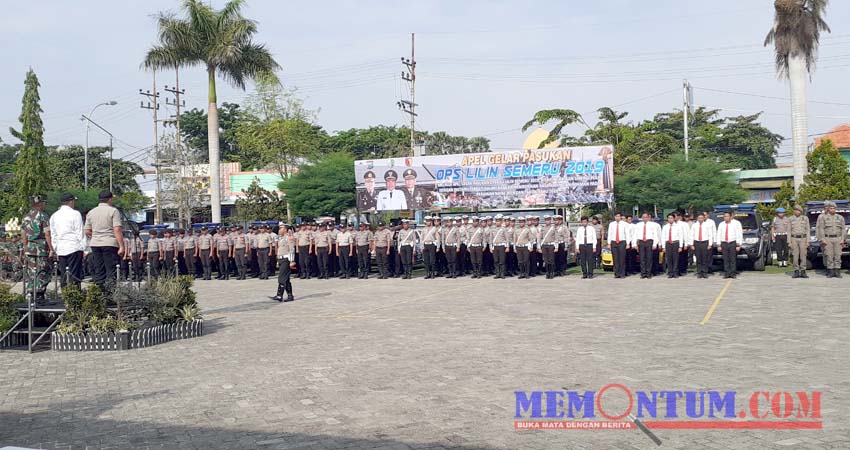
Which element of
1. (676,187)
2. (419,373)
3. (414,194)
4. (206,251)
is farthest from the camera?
(676,187)

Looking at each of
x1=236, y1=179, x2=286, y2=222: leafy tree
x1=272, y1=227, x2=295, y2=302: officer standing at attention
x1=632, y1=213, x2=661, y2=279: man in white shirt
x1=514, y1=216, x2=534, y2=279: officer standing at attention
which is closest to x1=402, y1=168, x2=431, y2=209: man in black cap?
x1=514, y1=216, x2=534, y2=279: officer standing at attention

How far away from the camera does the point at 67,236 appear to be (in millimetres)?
11242

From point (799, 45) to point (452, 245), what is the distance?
631 inches

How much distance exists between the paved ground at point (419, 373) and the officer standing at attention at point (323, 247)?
872cm

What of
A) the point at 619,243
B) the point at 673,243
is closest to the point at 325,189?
the point at 619,243

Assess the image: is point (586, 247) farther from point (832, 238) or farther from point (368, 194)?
point (368, 194)

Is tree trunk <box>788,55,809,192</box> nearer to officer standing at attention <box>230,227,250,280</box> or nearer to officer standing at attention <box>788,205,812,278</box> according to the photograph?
officer standing at attention <box>788,205,812,278</box>

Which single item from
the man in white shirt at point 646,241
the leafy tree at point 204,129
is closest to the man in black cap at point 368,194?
the man in white shirt at point 646,241

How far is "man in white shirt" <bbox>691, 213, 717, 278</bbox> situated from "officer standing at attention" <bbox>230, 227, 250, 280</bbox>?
1354cm

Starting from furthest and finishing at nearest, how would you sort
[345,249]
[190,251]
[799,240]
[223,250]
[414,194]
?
[190,251] → [414,194] → [223,250] → [345,249] → [799,240]

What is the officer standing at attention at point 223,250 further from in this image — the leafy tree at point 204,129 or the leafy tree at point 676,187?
the leafy tree at point 204,129

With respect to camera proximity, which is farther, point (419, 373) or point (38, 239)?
point (38, 239)

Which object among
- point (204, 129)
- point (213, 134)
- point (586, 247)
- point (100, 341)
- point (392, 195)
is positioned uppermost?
point (204, 129)

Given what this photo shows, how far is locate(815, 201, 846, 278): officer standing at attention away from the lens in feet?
60.0
